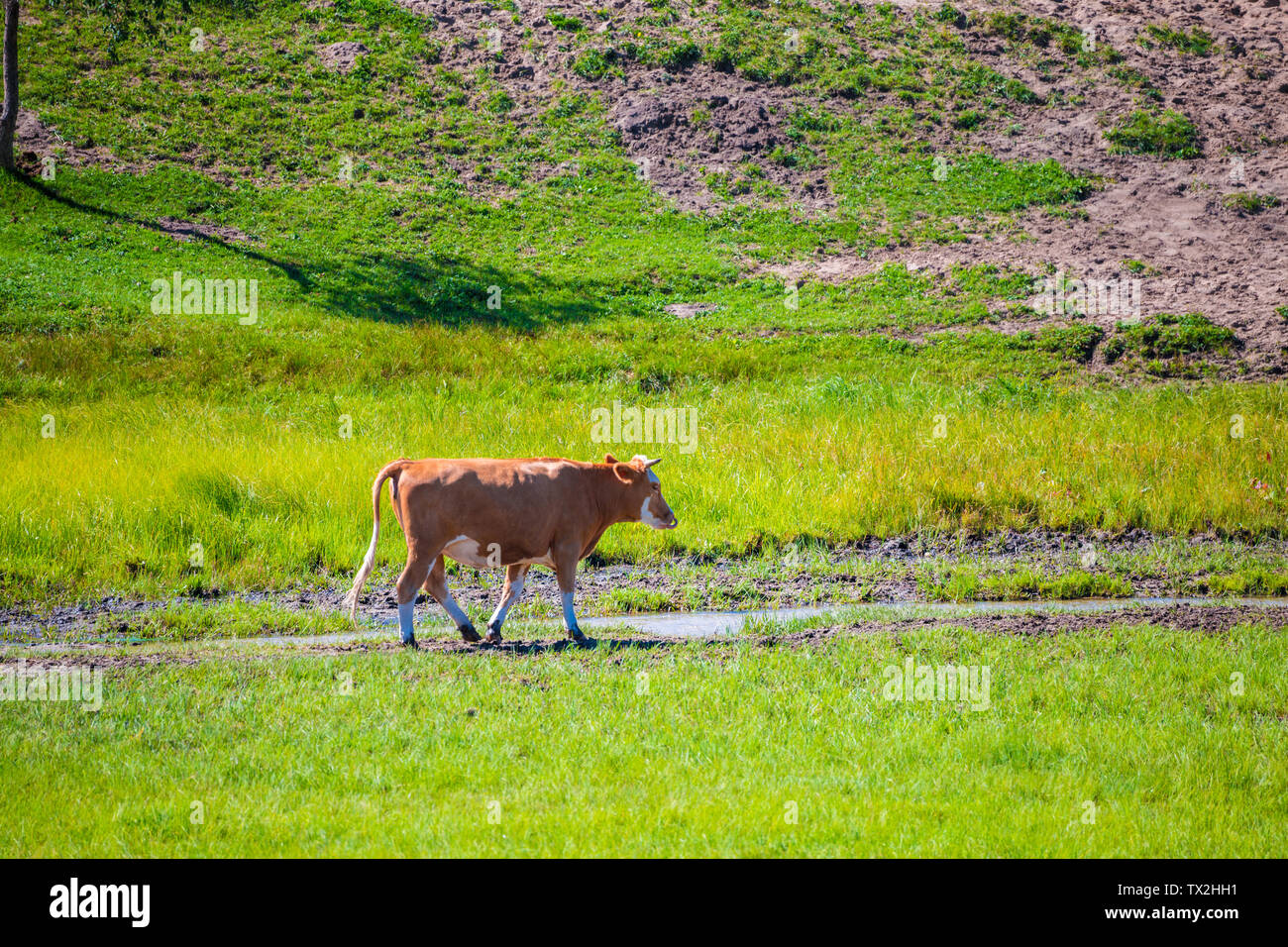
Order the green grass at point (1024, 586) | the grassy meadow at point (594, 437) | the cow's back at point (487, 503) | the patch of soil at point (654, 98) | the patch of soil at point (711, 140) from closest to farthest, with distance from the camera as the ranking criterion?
the grassy meadow at point (594, 437) < the cow's back at point (487, 503) < the green grass at point (1024, 586) < the patch of soil at point (711, 140) < the patch of soil at point (654, 98)

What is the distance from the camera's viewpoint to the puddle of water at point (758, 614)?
1234cm

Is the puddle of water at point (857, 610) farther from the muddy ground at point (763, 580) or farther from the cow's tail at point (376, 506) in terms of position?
the cow's tail at point (376, 506)

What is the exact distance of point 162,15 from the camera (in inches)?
1640

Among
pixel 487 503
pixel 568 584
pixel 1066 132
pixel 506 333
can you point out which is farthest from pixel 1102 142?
pixel 487 503

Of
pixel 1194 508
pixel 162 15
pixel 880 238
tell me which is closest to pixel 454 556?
pixel 1194 508

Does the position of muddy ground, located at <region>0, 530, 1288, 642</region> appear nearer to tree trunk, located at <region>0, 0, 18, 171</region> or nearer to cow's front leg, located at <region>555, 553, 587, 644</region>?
cow's front leg, located at <region>555, 553, 587, 644</region>

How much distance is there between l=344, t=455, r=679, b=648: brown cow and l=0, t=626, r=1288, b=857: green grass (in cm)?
103

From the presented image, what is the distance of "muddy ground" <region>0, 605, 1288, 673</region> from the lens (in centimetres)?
1104

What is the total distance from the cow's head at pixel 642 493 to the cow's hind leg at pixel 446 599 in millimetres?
2007

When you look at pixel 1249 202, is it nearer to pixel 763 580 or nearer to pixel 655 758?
pixel 763 580

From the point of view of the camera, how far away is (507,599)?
463 inches

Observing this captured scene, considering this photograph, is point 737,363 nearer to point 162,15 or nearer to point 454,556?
point 454,556

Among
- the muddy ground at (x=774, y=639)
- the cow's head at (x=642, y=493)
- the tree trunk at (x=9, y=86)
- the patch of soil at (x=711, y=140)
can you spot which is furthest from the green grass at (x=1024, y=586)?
the tree trunk at (x=9, y=86)

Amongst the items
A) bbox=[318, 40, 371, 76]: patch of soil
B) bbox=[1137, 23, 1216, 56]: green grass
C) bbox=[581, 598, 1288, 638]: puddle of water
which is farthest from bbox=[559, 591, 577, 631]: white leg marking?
bbox=[1137, 23, 1216, 56]: green grass
